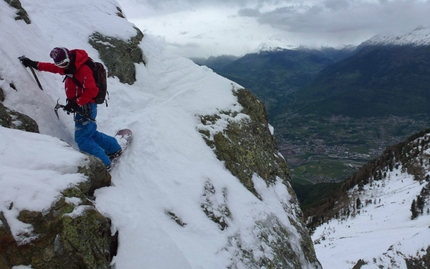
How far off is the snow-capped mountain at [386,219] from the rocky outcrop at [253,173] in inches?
804

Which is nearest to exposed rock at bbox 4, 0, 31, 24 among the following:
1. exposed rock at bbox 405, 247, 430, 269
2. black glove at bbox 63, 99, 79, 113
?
black glove at bbox 63, 99, 79, 113

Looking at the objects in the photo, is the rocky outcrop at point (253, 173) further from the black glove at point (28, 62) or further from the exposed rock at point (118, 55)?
the black glove at point (28, 62)

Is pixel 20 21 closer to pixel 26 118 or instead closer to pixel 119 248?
pixel 26 118

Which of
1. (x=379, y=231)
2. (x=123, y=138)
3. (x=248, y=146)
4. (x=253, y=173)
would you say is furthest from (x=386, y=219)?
(x=123, y=138)

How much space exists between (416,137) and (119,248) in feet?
505

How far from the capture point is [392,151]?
4926 inches

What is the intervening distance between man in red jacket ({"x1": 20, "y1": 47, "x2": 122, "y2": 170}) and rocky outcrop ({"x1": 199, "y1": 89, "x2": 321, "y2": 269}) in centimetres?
407

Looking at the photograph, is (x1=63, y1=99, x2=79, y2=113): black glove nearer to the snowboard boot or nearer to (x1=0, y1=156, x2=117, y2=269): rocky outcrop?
the snowboard boot

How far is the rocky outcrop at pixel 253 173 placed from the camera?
9.80 metres

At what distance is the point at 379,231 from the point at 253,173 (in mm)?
55324

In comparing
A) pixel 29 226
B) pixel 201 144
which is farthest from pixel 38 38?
pixel 29 226

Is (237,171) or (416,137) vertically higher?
(416,137)

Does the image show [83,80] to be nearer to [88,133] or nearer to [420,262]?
[88,133]

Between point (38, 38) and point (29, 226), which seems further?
point (38, 38)
